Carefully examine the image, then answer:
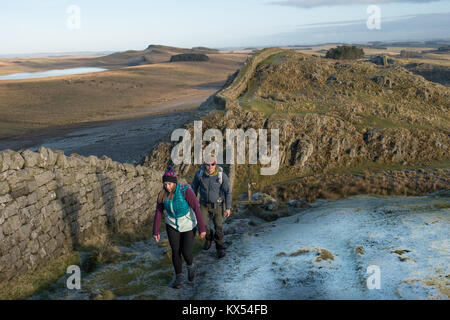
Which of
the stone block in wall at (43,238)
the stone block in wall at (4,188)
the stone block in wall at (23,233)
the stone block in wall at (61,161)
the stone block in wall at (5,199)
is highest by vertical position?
the stone block in wall at (61,161)

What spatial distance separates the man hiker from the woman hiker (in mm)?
1530

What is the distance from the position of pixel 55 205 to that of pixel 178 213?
12.6 ft

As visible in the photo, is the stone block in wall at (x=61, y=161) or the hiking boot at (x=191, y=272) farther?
the stone block in wall at (x=61, y=161)

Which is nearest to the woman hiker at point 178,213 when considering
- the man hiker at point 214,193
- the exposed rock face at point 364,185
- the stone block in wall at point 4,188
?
the man hiker at point 214,193

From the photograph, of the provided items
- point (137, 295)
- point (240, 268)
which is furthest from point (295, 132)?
point (137, 295)

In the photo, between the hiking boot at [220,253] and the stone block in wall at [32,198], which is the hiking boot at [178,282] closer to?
the hiking boot at [220,253]

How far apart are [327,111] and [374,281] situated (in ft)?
73.2

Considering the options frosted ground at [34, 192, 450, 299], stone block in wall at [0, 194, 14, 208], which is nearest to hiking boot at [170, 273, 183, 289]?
frosted ground at [34, 192, 450, 299]

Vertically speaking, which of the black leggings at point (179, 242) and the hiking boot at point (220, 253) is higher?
the black leggings at point (179, 242)

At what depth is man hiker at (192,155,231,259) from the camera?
8.39m

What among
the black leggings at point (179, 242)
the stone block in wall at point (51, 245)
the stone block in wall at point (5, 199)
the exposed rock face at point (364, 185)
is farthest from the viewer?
the exposed rock face at point (364, 185)

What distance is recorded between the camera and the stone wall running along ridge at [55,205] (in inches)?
281

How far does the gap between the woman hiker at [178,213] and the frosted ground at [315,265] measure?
3.07ft

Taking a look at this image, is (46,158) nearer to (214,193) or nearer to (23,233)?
(23,233)
